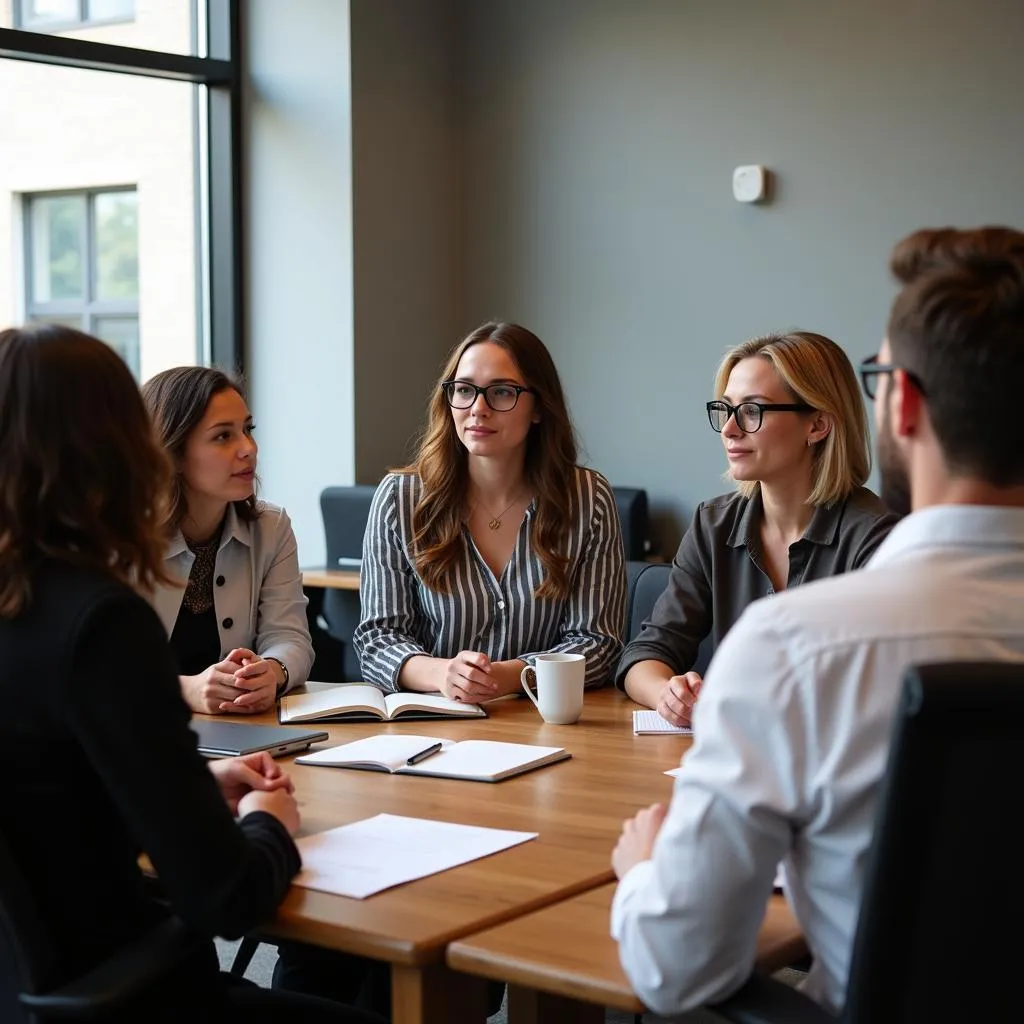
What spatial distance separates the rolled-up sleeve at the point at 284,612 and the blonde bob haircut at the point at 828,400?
922 mm

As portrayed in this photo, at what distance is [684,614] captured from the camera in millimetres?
2738

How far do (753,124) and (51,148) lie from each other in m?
2.36

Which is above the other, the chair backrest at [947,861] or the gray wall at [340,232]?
the gray wall at [340,232]

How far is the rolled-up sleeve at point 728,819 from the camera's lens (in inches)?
45.1

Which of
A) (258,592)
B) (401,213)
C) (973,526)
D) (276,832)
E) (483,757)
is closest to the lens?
(973,526)

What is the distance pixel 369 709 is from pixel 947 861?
1.49 metres

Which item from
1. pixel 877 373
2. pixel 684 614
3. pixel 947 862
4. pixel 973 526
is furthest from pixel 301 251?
pixel 947 862

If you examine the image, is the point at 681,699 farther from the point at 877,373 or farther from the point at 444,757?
the point at 877,373

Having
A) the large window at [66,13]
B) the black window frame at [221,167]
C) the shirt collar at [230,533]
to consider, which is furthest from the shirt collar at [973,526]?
the black window frame at [221,167]

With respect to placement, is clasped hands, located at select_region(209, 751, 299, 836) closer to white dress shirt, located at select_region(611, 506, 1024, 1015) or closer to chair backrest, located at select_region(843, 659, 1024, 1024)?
white dress shirt, located at select_region(611, 506, 1024, 1015)

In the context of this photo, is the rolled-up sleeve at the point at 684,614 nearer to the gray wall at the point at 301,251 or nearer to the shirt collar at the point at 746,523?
the shirt collar at the point at 746,523

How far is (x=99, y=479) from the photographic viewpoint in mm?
1438

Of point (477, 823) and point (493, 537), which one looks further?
point (493, 537)

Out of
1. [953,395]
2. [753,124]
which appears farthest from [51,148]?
[953,395]
